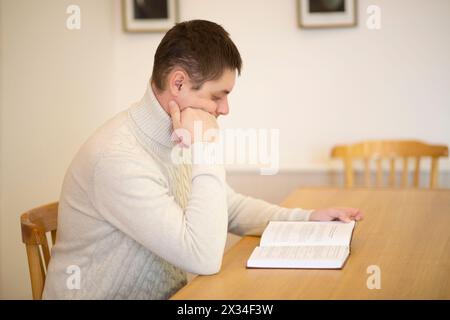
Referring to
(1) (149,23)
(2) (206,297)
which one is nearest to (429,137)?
(1) (149,23)

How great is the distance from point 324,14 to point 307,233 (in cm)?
152

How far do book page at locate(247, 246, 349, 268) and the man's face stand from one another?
0.31 meters

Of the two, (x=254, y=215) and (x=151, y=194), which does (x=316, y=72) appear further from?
(x=151, y=194)

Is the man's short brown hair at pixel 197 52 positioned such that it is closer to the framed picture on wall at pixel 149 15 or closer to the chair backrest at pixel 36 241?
the chair backrest at pixel 36 241

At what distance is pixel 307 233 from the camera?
1542 mm

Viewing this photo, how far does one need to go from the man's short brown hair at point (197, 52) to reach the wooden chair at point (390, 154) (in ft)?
4.67

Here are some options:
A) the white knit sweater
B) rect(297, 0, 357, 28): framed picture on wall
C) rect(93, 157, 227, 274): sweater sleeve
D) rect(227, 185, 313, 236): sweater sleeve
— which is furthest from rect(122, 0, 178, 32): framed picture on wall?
rect(93, 157, 227, 274): sweater sleeve

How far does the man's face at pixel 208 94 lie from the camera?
1450 mm

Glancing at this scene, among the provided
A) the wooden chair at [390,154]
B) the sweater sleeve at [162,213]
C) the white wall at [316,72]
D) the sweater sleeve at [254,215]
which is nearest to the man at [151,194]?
the sweater sleeve at [162,213]

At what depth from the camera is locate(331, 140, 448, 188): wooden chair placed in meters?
2.74

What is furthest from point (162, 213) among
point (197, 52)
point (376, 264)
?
point (376, 264)

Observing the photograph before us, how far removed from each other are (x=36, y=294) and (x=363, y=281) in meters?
0.70

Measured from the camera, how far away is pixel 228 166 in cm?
301
